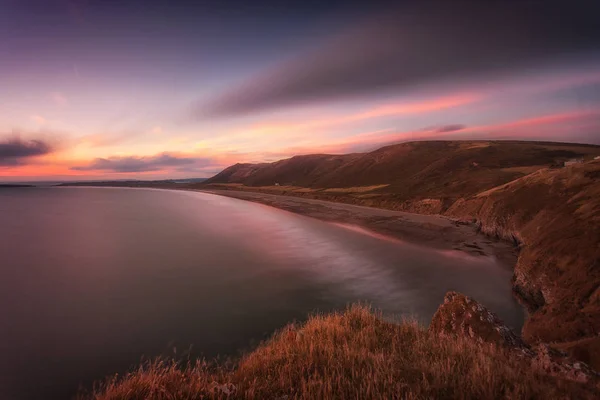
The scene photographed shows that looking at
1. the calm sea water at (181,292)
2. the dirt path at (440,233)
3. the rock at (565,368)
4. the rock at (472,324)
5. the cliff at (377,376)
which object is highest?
the cliff at (377,376)

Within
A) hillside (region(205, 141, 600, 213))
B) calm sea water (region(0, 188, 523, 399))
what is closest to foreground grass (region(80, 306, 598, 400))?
calm sea water (region(0, 188, 523, 399))

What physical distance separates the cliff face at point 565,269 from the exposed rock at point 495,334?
695 millimetres

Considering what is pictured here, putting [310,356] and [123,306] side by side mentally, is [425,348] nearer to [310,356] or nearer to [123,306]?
[310,356]

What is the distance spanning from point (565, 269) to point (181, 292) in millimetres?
22953

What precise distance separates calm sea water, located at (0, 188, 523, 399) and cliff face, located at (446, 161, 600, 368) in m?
1.97

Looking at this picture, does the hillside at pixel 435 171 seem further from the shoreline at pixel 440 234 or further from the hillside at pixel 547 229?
the shoreline at pixel 440 234

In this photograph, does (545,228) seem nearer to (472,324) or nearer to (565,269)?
(565,269)

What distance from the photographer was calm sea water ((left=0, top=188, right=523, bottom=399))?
40.5ft

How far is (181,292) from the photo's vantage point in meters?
19.4

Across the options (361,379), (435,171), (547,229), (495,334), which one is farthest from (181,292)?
(435,171)

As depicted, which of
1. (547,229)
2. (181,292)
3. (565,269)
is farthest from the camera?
(547,229)

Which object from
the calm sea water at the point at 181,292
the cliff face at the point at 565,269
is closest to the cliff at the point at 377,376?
the cliff face at the point at 565,269

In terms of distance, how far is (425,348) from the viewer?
725 cm

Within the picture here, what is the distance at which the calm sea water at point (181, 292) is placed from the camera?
1235cm
